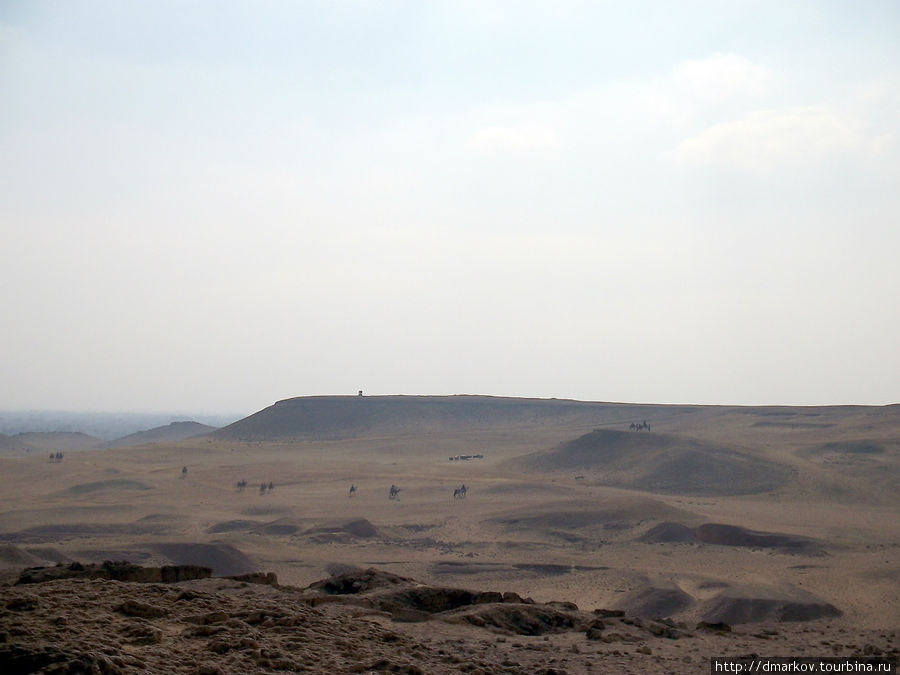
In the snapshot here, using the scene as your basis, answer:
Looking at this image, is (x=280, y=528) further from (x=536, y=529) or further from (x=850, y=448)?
(x=850, y=448)

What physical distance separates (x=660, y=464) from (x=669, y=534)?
64.8 feet

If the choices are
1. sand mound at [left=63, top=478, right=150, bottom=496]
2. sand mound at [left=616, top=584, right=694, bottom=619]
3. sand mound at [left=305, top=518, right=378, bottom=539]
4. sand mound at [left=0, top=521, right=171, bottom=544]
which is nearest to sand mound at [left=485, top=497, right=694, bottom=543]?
sand mound at [left=305, top=518, right=378, bottom=539]

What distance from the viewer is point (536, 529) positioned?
126 ft

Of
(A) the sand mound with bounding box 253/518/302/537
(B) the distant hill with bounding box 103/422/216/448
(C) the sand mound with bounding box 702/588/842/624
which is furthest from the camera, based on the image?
(B) the distant hill with bounding box 103/422/216/448

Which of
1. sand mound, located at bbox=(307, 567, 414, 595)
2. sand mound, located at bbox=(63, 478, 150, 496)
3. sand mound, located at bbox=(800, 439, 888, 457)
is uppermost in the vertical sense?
sand mound, located at bbox=(800, 439, 888, 457)

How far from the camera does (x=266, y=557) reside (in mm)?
30156

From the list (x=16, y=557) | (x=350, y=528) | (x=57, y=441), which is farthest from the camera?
(x=57, y=441)

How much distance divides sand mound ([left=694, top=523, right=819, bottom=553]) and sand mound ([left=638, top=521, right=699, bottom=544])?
361 mm

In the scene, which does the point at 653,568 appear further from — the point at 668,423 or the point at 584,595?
the point at 668,423

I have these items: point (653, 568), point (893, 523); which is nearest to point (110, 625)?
point (653, 568)

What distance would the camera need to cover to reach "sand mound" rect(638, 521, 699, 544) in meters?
35.4

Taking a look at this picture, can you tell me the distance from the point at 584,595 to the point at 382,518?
18298 millimetres

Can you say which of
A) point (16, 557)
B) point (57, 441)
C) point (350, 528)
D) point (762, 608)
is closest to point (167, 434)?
point (57, 441)

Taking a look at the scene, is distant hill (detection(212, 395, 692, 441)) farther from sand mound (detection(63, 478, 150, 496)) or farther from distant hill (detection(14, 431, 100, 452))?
sand mound (detection(63, 478, 150, 496))
